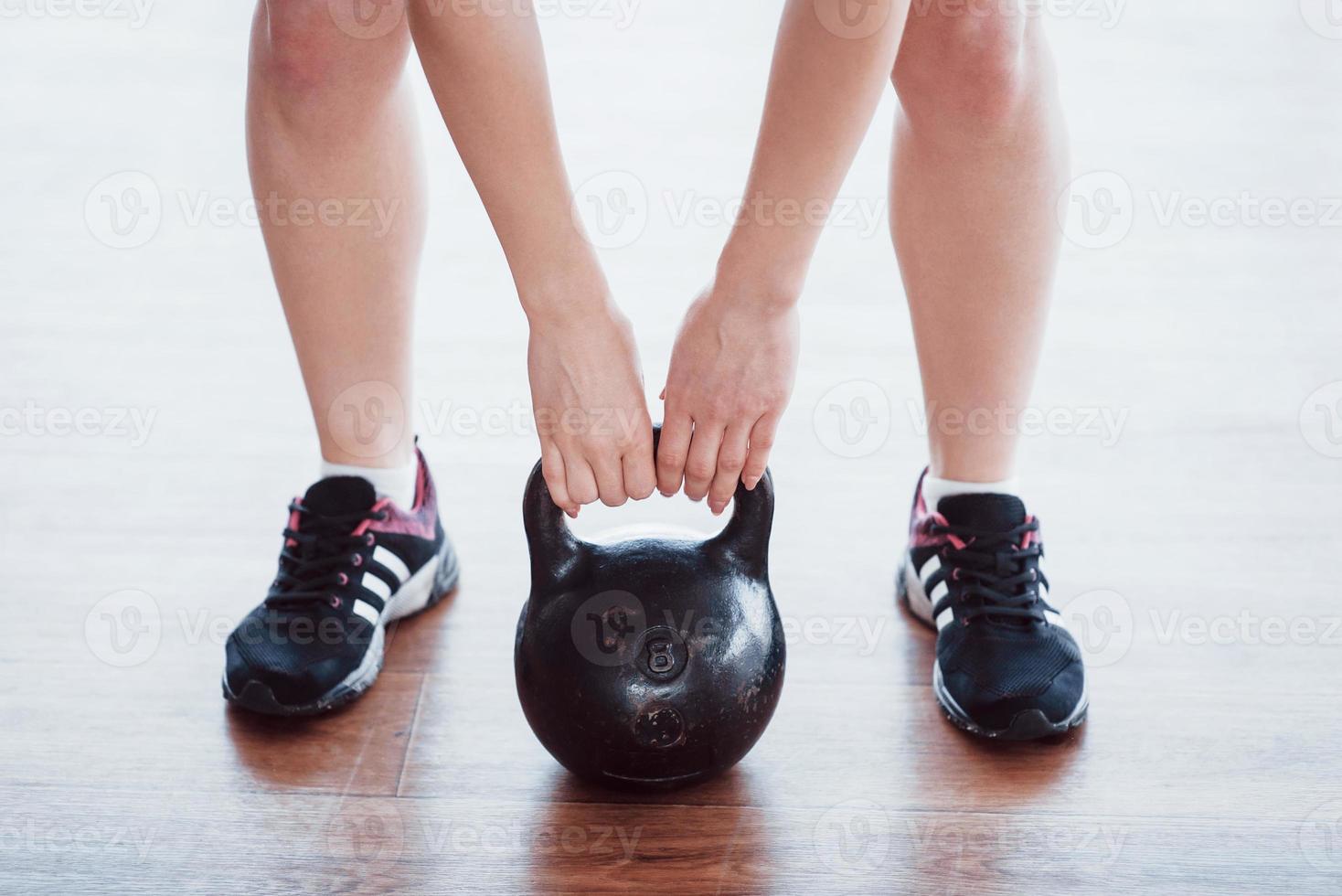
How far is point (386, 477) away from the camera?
1353mm

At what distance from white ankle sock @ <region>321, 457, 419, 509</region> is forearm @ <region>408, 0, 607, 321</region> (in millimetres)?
394

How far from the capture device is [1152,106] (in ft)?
8.59

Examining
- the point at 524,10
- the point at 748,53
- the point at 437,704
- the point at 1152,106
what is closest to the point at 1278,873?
the point at 437,704

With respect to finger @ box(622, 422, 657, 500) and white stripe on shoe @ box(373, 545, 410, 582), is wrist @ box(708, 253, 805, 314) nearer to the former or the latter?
finger @ box(622, 422, 657, 500)

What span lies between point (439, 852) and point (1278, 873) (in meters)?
0.68

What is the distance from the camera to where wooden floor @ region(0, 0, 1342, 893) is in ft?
3.55

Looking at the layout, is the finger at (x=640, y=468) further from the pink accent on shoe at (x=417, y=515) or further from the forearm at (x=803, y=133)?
the pink accent on shoe at (x=417, y=515)

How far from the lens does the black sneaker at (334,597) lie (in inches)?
47.9

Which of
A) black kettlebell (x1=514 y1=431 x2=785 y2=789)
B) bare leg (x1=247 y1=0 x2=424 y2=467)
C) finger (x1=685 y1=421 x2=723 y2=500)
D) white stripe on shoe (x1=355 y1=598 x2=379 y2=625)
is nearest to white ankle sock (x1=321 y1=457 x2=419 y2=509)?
bare leg (x1=247 y1=0 x2=424 y2=467)

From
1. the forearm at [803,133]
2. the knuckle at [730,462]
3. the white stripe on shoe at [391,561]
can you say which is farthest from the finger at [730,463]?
the white stripe on shoe at [391,561]

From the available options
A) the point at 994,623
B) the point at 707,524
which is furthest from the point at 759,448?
the point at 707,524

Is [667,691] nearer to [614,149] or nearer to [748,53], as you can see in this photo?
[614,149]

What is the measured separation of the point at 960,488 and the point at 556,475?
0.47 meters

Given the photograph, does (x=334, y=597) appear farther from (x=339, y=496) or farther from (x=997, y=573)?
(x=997, y=573)
